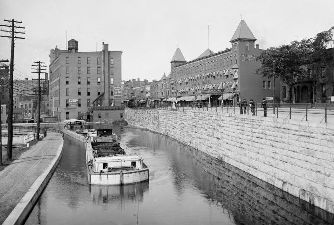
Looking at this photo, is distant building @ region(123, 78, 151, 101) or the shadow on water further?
distant building @ region(123, 78, 151, 101)

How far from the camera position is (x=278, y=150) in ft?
93.5

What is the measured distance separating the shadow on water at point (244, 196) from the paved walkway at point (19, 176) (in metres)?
11.0

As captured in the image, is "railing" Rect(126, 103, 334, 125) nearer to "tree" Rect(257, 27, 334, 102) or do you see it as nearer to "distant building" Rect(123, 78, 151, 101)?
"tree" Rect(257, 27, 334, 102)

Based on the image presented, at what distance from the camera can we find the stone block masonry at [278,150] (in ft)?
74.8

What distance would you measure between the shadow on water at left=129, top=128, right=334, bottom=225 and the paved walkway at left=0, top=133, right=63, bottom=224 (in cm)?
Result: 1095

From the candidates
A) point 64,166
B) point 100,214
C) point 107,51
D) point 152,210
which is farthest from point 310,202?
point 107,51

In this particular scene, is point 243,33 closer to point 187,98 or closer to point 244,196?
point 187,98

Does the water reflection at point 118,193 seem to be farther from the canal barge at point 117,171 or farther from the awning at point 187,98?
the awning at point 187,98

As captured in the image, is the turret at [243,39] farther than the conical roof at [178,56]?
No

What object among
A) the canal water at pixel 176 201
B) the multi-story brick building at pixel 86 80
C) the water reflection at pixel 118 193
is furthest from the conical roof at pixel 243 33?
the multi-story brick building at pixel 86 80

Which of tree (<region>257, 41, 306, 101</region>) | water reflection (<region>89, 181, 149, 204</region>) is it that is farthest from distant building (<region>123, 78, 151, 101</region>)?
water reflection (<region>89, 181, 149, 204</region>)

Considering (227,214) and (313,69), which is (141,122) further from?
(227,214)

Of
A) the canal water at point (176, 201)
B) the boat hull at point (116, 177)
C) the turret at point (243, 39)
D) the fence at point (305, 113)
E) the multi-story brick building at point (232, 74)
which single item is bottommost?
the canal water at point (176, 201)

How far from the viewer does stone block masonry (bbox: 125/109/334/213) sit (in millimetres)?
22797
